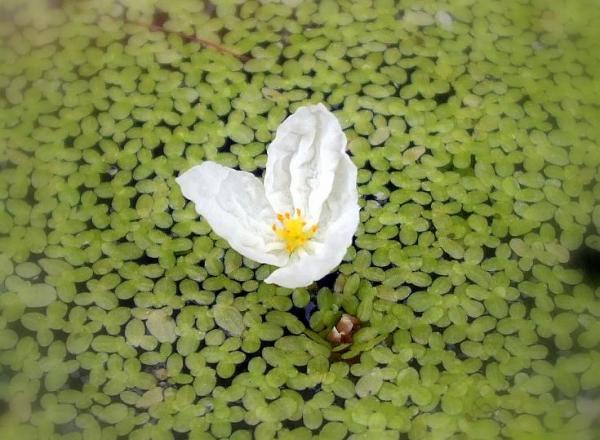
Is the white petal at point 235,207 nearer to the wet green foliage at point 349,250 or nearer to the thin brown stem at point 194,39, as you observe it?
the wet green foliage at point 349,250

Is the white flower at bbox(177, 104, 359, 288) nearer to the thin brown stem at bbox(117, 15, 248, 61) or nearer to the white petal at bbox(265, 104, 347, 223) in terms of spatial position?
the white petal at bbox(265, 104, 347, 223)

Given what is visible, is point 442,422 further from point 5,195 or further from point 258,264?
point 5,195

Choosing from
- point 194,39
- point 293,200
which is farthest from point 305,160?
point 194,39

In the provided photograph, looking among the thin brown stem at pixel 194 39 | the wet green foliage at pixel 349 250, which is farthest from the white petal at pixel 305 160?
the thin brown stem at pixel 194 39

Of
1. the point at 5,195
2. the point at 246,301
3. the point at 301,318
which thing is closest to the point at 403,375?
the point at 301,318

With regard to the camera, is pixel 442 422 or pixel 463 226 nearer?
pixel 442 422

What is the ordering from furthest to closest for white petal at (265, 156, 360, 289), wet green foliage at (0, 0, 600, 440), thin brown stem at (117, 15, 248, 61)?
thin brown stem at (117, 15, 248, 61) → wet green foliage at (0, 0, 600, 440) → white petal at (265, 156, 360, 289)

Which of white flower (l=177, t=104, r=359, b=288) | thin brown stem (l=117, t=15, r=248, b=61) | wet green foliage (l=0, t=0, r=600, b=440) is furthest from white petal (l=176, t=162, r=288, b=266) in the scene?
thin brown stem (l=117, t=15, r=248, b=61)
